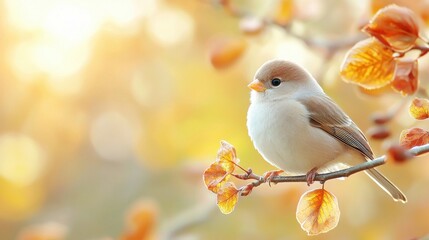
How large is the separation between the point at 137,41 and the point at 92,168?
4.82 feet

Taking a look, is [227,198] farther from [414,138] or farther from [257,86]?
[257,86]

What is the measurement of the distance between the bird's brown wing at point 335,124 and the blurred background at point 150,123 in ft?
1.47

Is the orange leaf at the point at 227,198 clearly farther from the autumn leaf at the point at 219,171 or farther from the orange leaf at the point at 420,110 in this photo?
the orange leaf at the point at 420,110

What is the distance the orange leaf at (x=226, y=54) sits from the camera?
276 centimetres

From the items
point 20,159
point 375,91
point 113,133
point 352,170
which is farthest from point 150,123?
point 352,170

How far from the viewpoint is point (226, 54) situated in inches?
109

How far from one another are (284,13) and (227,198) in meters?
1.39

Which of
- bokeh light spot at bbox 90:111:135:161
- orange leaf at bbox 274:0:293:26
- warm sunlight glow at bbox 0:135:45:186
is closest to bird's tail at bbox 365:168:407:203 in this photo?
orange leaf at bbox 274:0:293:26

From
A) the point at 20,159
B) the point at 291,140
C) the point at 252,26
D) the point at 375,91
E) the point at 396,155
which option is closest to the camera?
the point at 396,155

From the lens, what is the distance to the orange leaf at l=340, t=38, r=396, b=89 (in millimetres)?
1621

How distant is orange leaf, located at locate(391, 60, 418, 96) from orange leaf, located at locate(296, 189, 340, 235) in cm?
39

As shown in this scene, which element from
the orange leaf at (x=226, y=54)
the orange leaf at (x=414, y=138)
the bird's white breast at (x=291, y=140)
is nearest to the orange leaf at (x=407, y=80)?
the orange leaf at (x=414, y=138)

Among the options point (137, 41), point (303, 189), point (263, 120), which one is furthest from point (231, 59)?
point (137, 41)

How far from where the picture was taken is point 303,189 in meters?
4.60
